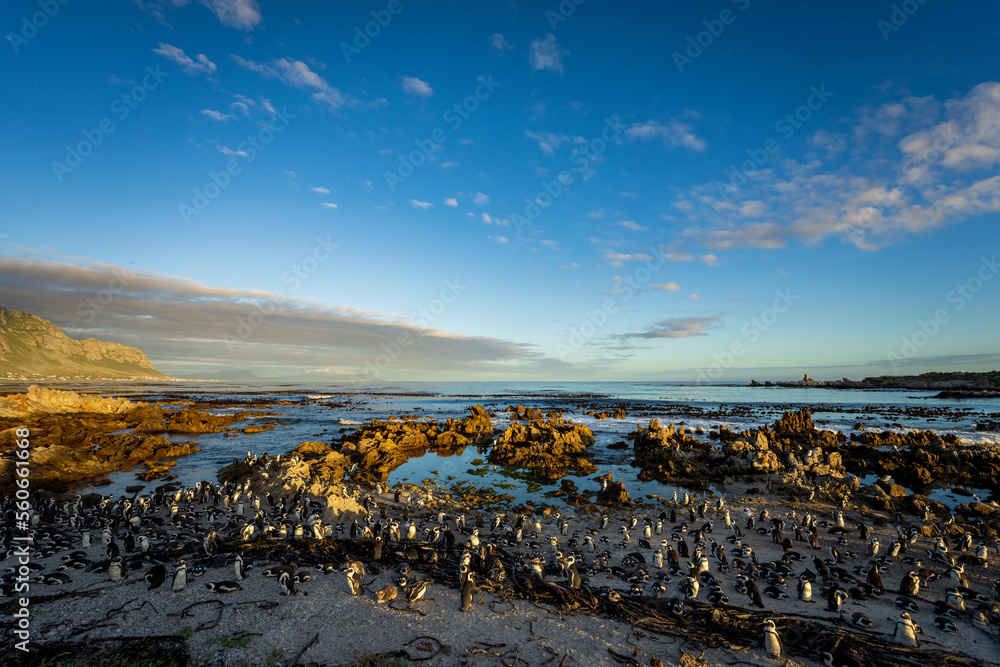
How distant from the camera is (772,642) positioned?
7.18 metres

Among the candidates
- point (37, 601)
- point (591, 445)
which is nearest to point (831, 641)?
point (37, 601)

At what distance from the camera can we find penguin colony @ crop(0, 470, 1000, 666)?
8.85 metres

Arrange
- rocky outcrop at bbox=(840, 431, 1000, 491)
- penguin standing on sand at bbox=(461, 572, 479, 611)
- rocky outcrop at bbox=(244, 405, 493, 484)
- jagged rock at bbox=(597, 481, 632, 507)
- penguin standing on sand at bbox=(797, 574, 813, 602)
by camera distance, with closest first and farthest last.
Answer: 1. penguin standing on sand at bbox=(461, 572, 479, 611)
2. penguin standing on sand at bbox=(797, 574, 813, 602)
3. jagged rock at bbox=(597, 481, 632, 507)
4. rocky outcrop at bbox=(840, 431, 1000, 491)
5. rocky outcrop at bbox=(244, 405, 493, 484)

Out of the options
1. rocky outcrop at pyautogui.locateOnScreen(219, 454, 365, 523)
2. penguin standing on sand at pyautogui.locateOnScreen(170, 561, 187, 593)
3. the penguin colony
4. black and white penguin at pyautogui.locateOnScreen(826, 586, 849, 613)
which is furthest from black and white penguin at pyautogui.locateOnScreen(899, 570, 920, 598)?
penguin standing on sand at pyautogui.locateOnScreen(170, 561, 187, 593)

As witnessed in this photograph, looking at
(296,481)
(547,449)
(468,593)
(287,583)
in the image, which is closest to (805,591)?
Result: (468,593)

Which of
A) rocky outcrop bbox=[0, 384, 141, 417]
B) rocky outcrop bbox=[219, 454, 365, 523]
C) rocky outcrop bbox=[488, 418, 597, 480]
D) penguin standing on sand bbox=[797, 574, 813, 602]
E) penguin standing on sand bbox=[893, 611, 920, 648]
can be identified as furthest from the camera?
rocky outcrop bbox=[0, 384, 141, 417]

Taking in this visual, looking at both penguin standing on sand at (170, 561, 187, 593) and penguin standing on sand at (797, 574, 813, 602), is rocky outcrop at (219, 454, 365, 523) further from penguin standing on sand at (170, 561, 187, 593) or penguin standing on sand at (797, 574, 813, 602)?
penguin standing on sand at (797, 574, 813, 602)

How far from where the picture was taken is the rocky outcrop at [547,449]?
2483 centimetres

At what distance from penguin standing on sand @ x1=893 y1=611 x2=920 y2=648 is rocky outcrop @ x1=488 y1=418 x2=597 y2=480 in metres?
16.1

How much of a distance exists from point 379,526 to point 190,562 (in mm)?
4899

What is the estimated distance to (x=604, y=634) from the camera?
7.71 m

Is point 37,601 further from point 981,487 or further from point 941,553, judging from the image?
point 981,487

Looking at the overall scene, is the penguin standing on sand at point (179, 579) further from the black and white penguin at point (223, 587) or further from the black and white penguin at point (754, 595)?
the black and white penguin at point (754, 595)

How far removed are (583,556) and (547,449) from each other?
1674 cm
